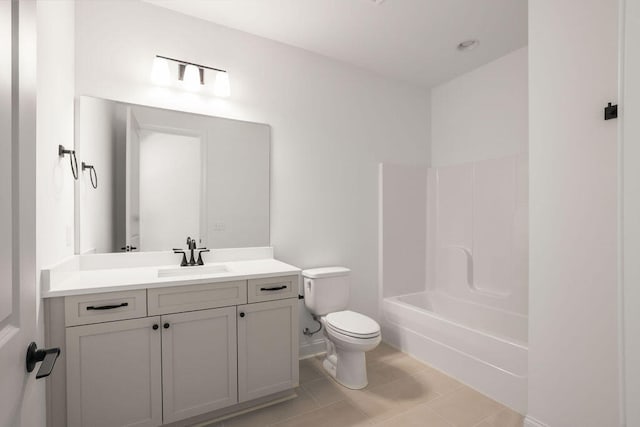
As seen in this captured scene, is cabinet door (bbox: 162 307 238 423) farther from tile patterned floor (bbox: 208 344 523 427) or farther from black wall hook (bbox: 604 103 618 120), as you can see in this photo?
black wall hook (bbox: 604 103 618 120)

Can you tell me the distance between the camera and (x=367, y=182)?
3021mm

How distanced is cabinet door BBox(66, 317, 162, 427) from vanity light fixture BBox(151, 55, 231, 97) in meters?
1.59

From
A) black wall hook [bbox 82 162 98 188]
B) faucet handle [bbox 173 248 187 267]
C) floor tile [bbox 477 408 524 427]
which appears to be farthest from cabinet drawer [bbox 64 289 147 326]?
floor tile [bbox 477 408 524 427]

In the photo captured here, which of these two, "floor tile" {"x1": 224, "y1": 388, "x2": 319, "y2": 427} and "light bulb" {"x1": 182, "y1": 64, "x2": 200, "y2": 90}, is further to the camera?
"light bulb" {"x1": 182, "y1": 64, "x2": 200, "y2": 90}

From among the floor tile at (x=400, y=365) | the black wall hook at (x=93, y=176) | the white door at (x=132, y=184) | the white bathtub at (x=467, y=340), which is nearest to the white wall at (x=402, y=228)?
the white bathtub at (x=467, y=340)

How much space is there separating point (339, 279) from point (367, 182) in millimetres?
1004

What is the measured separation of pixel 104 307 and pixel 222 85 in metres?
1.65

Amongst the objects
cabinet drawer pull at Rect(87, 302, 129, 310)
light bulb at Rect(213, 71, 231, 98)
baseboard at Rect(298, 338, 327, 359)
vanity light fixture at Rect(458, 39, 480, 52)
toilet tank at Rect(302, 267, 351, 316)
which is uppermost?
vanity light fixture at Rect(458, 39, 480, 52)

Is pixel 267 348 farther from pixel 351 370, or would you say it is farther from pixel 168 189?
pixel 168 189

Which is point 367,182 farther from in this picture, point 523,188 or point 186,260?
point 186,260

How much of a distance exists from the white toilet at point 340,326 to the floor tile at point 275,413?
1.11 feet

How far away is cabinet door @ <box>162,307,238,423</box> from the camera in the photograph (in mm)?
1674

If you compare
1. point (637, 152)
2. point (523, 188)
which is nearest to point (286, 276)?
point (637, 152)

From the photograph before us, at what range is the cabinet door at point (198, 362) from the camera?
5.49ft
